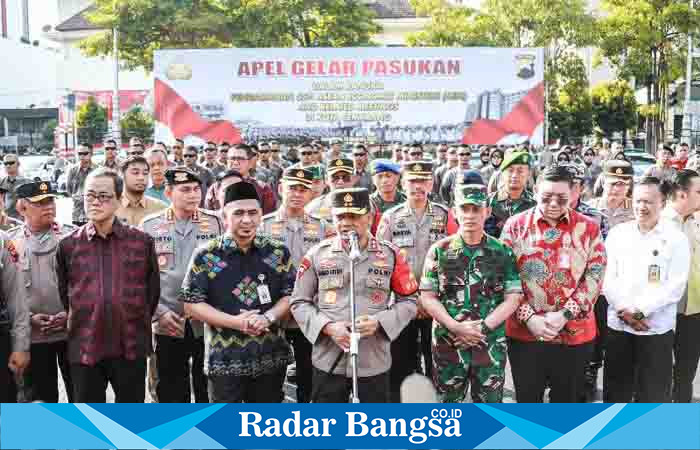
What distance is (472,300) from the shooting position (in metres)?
4.45

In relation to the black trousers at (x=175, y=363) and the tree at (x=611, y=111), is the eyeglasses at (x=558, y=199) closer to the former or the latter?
the black trousers at (x=175, y=363)

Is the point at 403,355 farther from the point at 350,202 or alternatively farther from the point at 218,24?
the point at 218,24

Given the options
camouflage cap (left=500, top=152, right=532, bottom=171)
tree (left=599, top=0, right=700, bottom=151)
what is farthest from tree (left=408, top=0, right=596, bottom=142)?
camouflage cap (left=500, top=152, right=532, bottom=171)

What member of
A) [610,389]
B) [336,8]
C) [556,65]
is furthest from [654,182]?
[556,65]

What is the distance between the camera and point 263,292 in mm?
4227

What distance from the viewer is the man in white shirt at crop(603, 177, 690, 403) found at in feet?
15.7

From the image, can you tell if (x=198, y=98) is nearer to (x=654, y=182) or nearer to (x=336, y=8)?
(x=654, y=182)

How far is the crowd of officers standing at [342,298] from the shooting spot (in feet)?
14.0

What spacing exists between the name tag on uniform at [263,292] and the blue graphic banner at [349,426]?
3.08 ft

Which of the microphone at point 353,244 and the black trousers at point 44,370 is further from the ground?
the microphone at point 353,244

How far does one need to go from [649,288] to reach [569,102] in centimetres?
3193

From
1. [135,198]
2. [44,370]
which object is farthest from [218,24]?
[44,370]

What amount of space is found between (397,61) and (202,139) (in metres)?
3.71

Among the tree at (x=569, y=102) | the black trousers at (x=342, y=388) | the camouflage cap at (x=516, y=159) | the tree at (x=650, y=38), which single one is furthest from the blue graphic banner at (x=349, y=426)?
the tree at (x=569, y=102)
